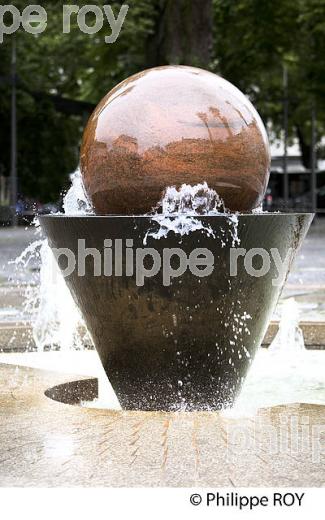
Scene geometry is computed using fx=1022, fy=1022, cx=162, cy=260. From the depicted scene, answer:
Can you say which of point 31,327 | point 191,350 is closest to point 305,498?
point 191,350

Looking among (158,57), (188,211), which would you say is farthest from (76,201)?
(158,57)

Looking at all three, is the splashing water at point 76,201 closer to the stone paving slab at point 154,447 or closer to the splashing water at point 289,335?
the stone paving slab at point 154,447

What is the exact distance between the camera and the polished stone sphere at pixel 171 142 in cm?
623

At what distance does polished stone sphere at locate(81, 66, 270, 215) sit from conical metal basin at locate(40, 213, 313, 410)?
0.34 meters

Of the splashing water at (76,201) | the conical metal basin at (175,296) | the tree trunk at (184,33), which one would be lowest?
the conical metal basin at (175,296)

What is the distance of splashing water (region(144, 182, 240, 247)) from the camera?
19.7 feet

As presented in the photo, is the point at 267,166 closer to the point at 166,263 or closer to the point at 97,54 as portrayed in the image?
the point at 166,263

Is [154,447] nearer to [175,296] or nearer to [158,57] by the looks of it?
[175,296]

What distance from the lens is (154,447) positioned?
16.5ft

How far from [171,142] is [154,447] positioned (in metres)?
2.03

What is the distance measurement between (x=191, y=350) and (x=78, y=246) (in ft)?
3.10

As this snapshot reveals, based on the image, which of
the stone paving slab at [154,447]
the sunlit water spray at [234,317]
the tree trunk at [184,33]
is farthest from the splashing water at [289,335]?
the tree trunk at [184,33]

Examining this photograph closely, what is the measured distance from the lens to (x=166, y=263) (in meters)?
6.07

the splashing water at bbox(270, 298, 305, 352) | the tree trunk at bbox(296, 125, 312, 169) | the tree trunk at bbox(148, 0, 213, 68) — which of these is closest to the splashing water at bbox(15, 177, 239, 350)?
the splashing water at bbox(270, 298, 305, 352)
